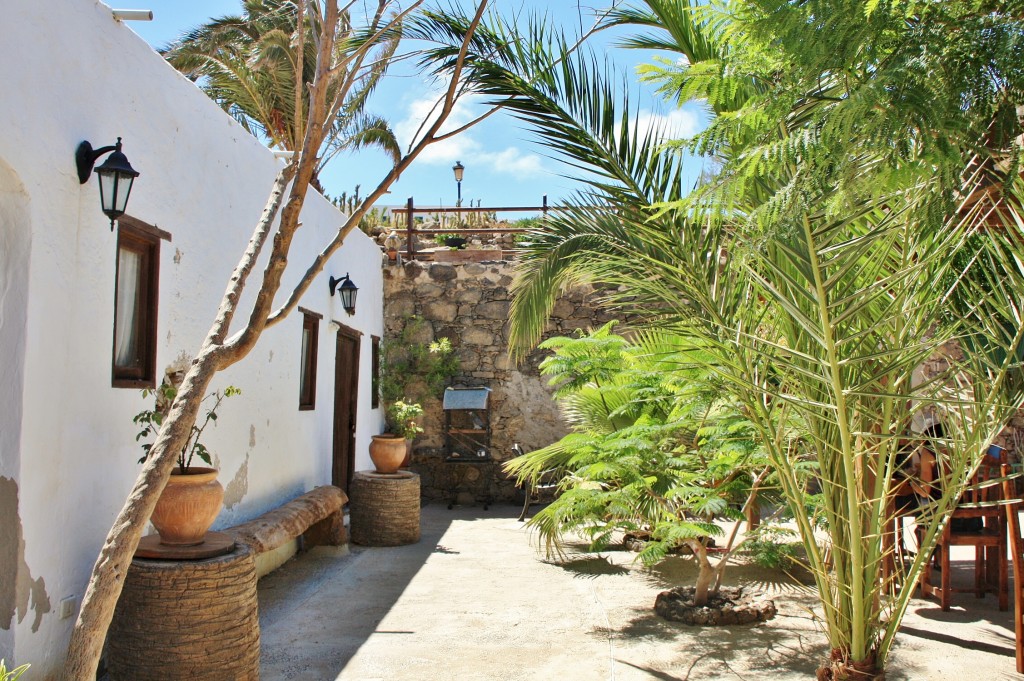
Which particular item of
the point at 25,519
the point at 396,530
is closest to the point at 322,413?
the point at 396,530

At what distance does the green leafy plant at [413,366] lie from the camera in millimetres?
10008

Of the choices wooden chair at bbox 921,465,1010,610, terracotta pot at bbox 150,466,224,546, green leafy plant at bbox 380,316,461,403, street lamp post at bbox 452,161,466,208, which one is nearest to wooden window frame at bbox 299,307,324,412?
green leafy plant at bbox 380,316,461,403

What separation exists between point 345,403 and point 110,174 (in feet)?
16.7

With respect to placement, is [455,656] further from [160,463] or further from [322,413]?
[322,413]

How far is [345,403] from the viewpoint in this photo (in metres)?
8.43

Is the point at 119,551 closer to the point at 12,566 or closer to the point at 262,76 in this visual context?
the point at 12,566

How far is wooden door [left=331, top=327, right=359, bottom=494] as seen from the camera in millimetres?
8164

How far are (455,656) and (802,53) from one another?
3.26 m

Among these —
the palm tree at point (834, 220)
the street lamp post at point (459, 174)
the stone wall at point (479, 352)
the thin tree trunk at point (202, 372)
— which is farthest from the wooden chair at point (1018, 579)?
the street lamp post at point (459, 174)

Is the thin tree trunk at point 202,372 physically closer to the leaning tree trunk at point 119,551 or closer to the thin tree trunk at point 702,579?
the leaning tree trunk at point 119,551

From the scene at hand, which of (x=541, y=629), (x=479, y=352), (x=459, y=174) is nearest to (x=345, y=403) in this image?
(x=479, y=352)

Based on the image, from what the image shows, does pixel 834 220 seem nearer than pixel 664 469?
Yes

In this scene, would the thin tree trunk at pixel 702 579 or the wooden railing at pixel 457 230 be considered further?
the wooden railing at pixel 457 230

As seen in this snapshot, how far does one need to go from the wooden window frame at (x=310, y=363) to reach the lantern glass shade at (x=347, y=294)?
62cm
